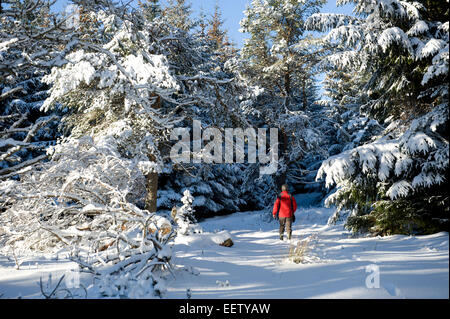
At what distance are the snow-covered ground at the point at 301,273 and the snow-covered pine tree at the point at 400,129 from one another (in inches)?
30.9

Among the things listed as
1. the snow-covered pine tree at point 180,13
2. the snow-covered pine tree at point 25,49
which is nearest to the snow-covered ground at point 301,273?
the snow-covered pine tree at point 25,49

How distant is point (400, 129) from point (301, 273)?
4823 mm

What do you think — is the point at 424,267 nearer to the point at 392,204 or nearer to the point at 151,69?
the point at 392,204

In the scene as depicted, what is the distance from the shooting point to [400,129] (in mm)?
6812

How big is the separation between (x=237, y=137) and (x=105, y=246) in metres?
7.52

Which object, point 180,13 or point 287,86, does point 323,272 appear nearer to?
point 287,86

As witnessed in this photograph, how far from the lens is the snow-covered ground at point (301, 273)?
274cm

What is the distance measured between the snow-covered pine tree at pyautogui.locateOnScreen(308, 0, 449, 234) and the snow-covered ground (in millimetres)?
785

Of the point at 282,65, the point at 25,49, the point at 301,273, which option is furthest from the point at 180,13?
the point at 301,273

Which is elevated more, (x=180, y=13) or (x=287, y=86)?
(x=180, y=13)

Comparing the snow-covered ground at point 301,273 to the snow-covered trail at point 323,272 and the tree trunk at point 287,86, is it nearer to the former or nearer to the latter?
the snow-covered trail at point 323,272

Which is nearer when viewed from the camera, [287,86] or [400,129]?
[400,129]

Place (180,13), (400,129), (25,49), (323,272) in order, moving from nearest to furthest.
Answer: (323,272) < (25,49) < (400,129) < (180,13)

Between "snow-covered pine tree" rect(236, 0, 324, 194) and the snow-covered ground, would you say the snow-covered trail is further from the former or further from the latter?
"snow-covered pine tree" rect(236, 0, 324, 194)
